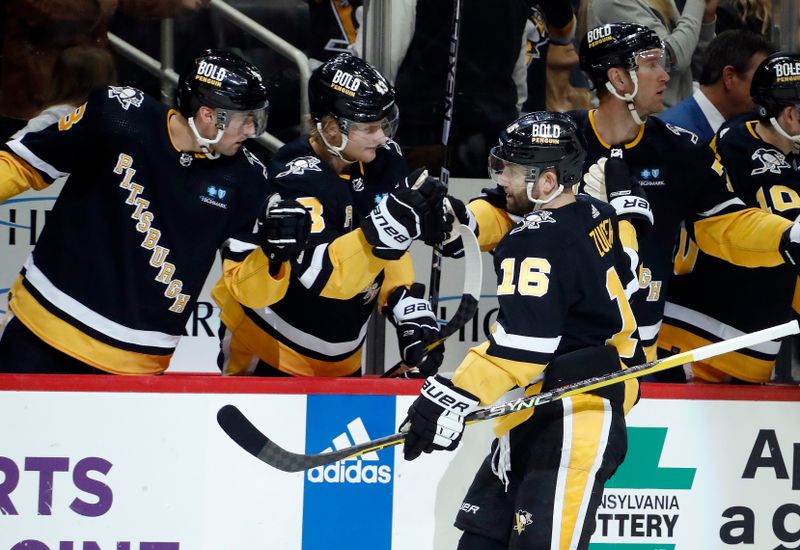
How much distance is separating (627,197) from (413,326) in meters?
0.62

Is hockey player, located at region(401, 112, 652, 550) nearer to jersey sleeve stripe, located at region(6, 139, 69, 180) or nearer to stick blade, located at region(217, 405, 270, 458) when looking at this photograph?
stick blade, located at region(217, 405, 270, 458)

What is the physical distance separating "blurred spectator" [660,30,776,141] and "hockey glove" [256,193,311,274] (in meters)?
1.37

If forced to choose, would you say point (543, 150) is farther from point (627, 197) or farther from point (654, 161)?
point (654, 161)

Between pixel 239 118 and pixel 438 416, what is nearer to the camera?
pixel 438 416

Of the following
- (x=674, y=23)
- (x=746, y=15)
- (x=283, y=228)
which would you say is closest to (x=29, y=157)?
(x=283, y=228)

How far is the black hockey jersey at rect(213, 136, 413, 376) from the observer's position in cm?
329

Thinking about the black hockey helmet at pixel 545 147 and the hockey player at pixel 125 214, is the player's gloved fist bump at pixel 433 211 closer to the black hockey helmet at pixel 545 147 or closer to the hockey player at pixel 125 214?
the black hockey helmet at pixel 545 147

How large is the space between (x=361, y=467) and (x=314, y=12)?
4.79ft

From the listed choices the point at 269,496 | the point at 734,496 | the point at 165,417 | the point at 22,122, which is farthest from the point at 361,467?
the point at 22,122

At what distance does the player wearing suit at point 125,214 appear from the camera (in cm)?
326

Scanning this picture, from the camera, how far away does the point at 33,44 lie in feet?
12.6

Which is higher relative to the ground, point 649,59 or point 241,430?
point 649,59

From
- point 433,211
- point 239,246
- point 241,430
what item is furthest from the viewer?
point 239,246

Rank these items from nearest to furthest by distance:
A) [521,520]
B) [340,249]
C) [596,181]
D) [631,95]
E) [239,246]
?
[521,520]
[340,249]
[239,246]
[596,181]
[631,95]
